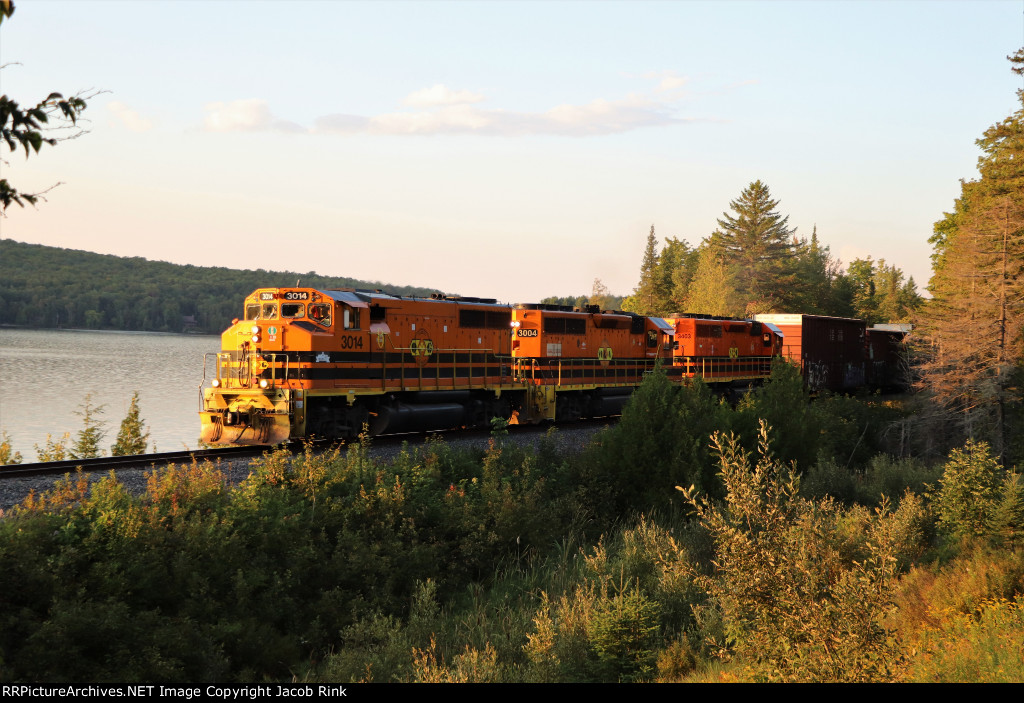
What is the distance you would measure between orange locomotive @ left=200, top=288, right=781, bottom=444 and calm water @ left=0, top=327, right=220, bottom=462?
518 centimetres

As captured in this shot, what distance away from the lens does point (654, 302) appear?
109 m

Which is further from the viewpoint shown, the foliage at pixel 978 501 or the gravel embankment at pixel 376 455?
the foliage at pixel 978 501

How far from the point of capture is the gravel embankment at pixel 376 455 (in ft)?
45.6

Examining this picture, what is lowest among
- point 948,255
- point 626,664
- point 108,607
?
point 626,664

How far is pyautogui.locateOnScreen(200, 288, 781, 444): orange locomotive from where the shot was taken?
19.4m

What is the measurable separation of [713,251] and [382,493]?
270ft

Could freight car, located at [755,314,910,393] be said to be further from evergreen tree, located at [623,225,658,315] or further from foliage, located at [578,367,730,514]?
evergreen tree, located at [623,225,658,315]

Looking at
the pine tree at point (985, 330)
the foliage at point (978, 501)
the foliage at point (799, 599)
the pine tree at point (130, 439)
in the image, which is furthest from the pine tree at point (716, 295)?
the foliage at point (799, 599)

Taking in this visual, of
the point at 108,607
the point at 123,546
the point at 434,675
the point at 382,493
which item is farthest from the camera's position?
the point at 382,493

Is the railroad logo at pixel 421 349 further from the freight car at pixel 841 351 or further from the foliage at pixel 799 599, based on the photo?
the freight car at pixel 841 351

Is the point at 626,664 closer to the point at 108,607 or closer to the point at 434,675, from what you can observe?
the point at 434,675

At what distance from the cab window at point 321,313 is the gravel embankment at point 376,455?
10.8ft

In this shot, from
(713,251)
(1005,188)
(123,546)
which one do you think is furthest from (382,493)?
(713,251)

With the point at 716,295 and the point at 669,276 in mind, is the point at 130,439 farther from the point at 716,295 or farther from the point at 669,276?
the point at 669,276
